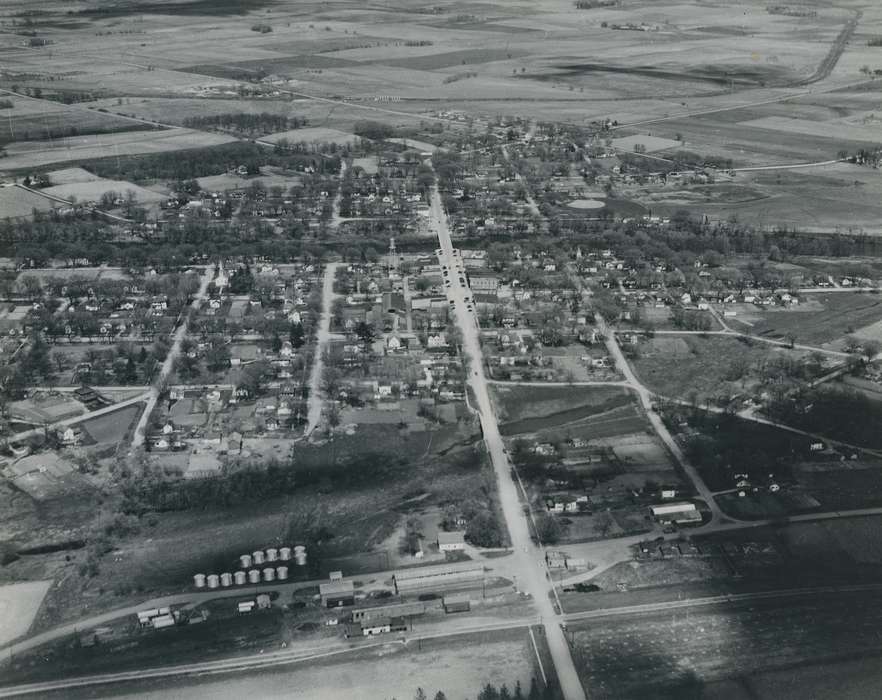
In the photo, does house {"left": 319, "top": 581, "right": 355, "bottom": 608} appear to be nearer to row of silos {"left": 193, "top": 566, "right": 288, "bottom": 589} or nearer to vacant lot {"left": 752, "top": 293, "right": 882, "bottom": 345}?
row of silos {"left": 193, "top": 566, "right": 288, "bottom": 589}

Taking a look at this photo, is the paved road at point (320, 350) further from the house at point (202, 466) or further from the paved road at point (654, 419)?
the paved road at point (654, 419)

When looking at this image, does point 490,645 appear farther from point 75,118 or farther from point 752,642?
point 75,118

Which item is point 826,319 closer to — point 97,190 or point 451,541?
point 451,541

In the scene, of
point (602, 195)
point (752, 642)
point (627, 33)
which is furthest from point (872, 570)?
point (627, 33)

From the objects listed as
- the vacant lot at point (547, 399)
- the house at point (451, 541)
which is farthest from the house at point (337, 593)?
the vacant lot at point (547, 399)

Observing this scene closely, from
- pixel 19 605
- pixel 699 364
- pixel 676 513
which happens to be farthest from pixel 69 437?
pixel 699 364

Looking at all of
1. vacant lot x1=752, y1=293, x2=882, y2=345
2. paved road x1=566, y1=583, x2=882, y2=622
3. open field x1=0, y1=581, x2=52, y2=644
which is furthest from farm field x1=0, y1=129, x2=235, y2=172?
paved road x1=566, y1=583, x2=882, y2=622
